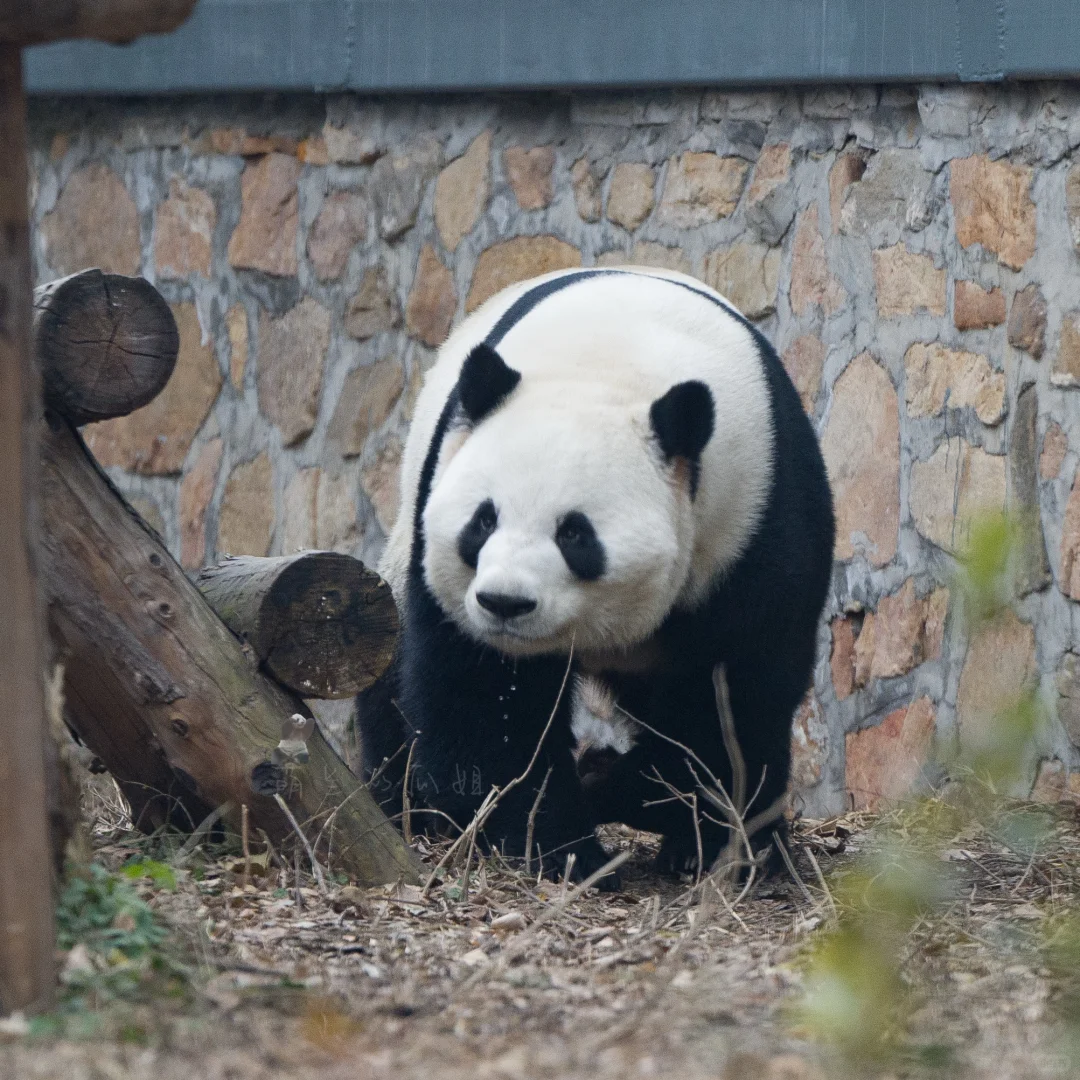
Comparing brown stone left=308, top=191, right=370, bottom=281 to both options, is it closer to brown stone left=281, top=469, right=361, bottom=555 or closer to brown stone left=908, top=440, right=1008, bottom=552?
brown stone left=281, top=469, right=361, bottom=555

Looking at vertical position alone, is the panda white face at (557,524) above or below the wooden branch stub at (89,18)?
below

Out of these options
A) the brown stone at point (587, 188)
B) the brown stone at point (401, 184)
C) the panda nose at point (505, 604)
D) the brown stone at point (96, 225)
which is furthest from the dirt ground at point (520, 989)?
the brown stone at point (96, 225)

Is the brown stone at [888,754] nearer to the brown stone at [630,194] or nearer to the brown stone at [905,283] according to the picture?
the brown stone at [905,283]

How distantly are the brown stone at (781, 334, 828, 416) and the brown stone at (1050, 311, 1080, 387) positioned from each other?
697 mm

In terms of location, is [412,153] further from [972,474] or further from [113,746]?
[113,746]

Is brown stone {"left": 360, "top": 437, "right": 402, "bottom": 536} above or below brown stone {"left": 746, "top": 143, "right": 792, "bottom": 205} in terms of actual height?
below

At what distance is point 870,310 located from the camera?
5.12 metres

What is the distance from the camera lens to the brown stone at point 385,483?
231 inches

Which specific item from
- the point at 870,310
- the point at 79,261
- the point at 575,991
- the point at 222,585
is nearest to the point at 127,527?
the point at 222,585

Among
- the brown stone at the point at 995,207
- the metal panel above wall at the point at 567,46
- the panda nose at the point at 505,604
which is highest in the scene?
the metal panel above wall at the point at 567,46

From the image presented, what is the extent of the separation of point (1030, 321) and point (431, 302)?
6.56ft

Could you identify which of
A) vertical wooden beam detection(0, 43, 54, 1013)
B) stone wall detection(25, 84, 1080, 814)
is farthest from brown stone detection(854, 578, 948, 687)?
vertical wooden beam detection(0, 43, 54, 1013)

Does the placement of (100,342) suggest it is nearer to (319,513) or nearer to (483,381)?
(483,381)

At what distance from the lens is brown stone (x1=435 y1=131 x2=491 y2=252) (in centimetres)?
567
